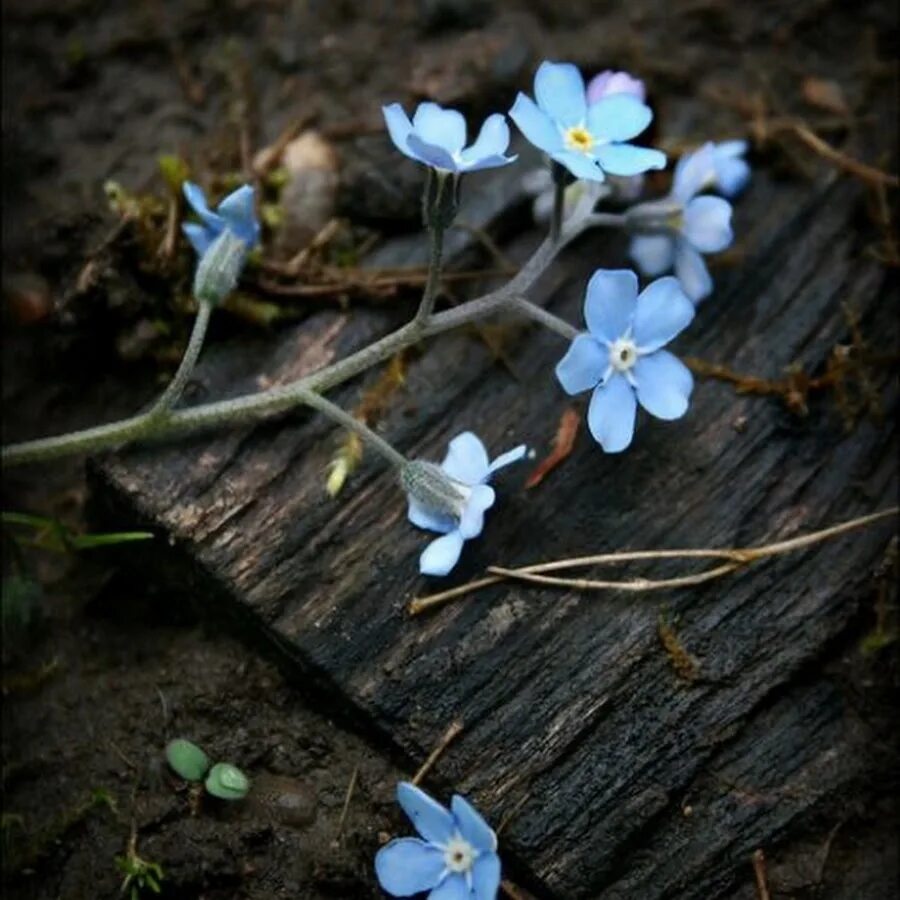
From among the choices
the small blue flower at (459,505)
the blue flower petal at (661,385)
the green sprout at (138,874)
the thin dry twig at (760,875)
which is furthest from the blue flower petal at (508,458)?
the green sprout at (138,874)

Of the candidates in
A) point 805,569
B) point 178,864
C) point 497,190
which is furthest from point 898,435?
point 178,864

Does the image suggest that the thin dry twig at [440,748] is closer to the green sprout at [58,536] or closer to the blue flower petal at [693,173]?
the green sprout at [58,536]

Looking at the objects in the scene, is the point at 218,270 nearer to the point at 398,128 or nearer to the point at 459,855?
the point at 398,128

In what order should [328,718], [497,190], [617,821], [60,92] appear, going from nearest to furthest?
1. [617,821]
2. [328,718]
3. [497,190]
4. [60,92]

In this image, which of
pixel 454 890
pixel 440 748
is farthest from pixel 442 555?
pixel 454 890

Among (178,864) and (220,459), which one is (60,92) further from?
(178,864)

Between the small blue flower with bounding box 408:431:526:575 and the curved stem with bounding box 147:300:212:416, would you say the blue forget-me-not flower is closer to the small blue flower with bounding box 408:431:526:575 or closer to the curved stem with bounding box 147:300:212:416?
the curved stem with bounding box 147:300:212:416
